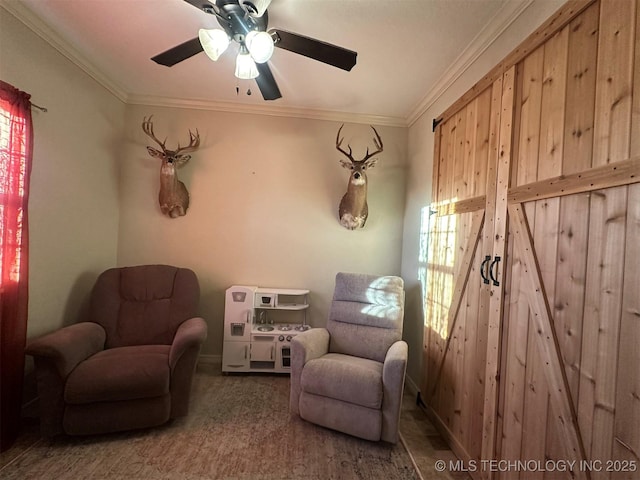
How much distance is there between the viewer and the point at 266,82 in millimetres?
2062

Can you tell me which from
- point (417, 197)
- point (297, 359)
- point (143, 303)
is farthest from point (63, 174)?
point (417, 197)

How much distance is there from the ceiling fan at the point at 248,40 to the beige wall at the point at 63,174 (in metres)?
1.03

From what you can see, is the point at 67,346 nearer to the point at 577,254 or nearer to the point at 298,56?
the point at 298,56

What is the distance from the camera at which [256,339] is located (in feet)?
9.80

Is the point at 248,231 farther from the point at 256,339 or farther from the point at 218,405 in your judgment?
the point at 218,405

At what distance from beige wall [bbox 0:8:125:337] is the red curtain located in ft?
0.62

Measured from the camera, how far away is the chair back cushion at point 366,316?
8.18 feet

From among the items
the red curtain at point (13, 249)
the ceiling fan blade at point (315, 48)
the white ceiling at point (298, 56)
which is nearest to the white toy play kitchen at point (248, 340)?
the red curtain at point (13, 249)

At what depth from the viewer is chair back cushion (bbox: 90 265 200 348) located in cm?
248

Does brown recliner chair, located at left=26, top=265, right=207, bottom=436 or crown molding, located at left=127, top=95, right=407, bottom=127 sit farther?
crown molding, located at left=127, top=95, right=407, bottom=127

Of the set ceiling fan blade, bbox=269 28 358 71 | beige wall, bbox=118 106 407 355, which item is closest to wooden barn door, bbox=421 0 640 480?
ceiling fan blade, bbox=269 28 358 71

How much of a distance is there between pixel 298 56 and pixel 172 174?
172 centimetres

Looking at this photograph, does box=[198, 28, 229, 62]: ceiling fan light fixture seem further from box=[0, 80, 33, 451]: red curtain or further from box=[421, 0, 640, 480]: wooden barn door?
box=[421, 0, 640, 480]: wooden barn door

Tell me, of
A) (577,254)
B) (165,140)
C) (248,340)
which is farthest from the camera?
(165,140)
